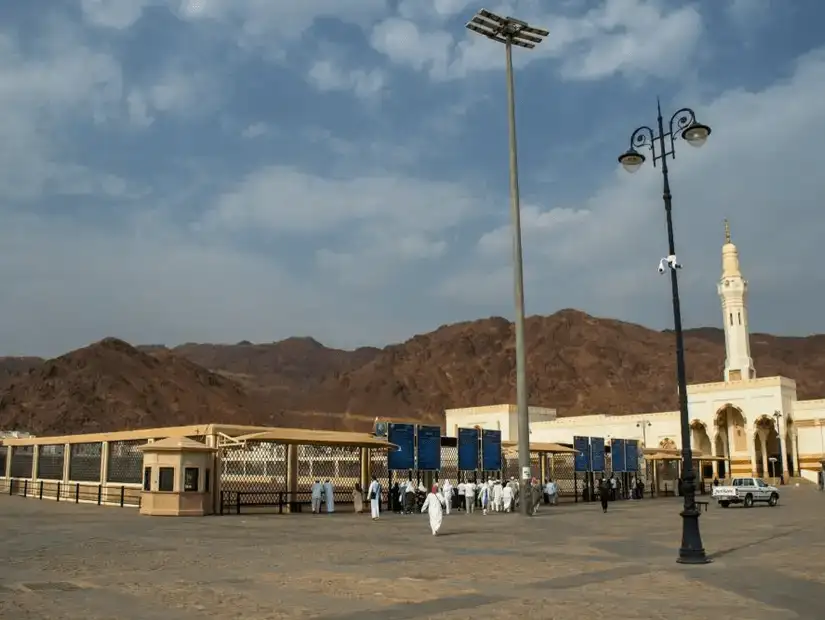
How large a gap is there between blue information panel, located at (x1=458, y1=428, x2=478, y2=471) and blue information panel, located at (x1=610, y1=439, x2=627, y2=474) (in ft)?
45.2

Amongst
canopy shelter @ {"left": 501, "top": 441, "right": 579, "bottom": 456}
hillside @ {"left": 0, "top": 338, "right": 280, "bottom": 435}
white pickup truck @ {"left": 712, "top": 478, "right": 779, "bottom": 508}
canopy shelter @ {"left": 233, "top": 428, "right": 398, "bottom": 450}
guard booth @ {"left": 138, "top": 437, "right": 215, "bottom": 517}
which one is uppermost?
hillside @ {"left": 0, "top": 338, "right": 280, "bottom": 435}

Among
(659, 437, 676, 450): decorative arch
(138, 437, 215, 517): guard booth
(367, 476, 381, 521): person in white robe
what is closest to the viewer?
(138, 437, 215, 517): guard booth

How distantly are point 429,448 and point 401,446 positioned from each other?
1813 mm

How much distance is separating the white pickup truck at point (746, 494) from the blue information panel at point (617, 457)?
10282mm

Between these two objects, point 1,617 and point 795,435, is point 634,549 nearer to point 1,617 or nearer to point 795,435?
point 1,617

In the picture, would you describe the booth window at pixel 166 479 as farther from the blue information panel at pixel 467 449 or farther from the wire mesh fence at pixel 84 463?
the wire mesh fence at pixel 84 463

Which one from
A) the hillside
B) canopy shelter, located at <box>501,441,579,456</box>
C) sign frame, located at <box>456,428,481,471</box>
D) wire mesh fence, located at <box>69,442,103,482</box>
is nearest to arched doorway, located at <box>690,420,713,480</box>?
canopy shelter, located at <box>501,441,579,456</box>

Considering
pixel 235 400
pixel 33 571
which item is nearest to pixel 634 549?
pixel 33 571

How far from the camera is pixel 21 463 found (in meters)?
49.3

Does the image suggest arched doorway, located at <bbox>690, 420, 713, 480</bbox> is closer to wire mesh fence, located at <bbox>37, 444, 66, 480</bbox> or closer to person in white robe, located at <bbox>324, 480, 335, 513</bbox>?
person in white robe, located at <bbox>324, 480, 335, 513</bbox>

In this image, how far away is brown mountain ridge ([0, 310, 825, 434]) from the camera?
127 metres

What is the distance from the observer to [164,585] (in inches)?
431

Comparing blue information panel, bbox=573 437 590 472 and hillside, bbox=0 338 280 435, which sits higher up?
hillside, bbox=0 338 280 435

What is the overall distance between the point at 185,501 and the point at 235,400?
131 metres
